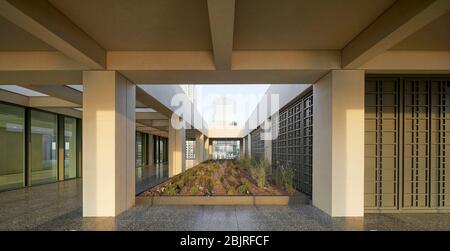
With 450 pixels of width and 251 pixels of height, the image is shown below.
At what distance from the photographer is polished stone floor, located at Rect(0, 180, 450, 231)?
4.57 m

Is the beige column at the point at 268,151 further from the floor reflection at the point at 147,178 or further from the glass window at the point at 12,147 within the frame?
the glass window at the point at 12,147

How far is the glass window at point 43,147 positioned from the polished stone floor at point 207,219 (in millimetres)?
3894

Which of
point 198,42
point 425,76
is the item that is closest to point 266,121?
point 425,76

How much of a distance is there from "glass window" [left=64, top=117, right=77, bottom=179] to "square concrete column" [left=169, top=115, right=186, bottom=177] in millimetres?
4065

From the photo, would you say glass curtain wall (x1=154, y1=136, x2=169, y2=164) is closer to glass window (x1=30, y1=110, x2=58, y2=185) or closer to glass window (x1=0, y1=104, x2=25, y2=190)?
glass window (x1=30, y1=110, x2=58, y2=185)

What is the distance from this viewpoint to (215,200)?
631 cm

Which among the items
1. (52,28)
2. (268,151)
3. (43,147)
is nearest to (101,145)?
(52,28)

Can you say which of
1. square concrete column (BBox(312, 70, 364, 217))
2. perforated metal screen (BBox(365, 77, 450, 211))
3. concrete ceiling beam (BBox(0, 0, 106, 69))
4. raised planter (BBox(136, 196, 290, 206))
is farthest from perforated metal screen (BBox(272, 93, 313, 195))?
concrete ceiling beam (BBox(0, 0, 106, 69))

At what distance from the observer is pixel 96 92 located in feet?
17.3

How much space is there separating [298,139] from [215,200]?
325 cm

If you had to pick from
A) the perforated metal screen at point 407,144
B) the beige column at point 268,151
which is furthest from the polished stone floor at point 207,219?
the beige column at point 268,151

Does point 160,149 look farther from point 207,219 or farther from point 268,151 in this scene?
point 207,219

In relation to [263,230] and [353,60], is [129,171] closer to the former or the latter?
[263,230]

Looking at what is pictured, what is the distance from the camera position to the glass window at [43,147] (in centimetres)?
975
